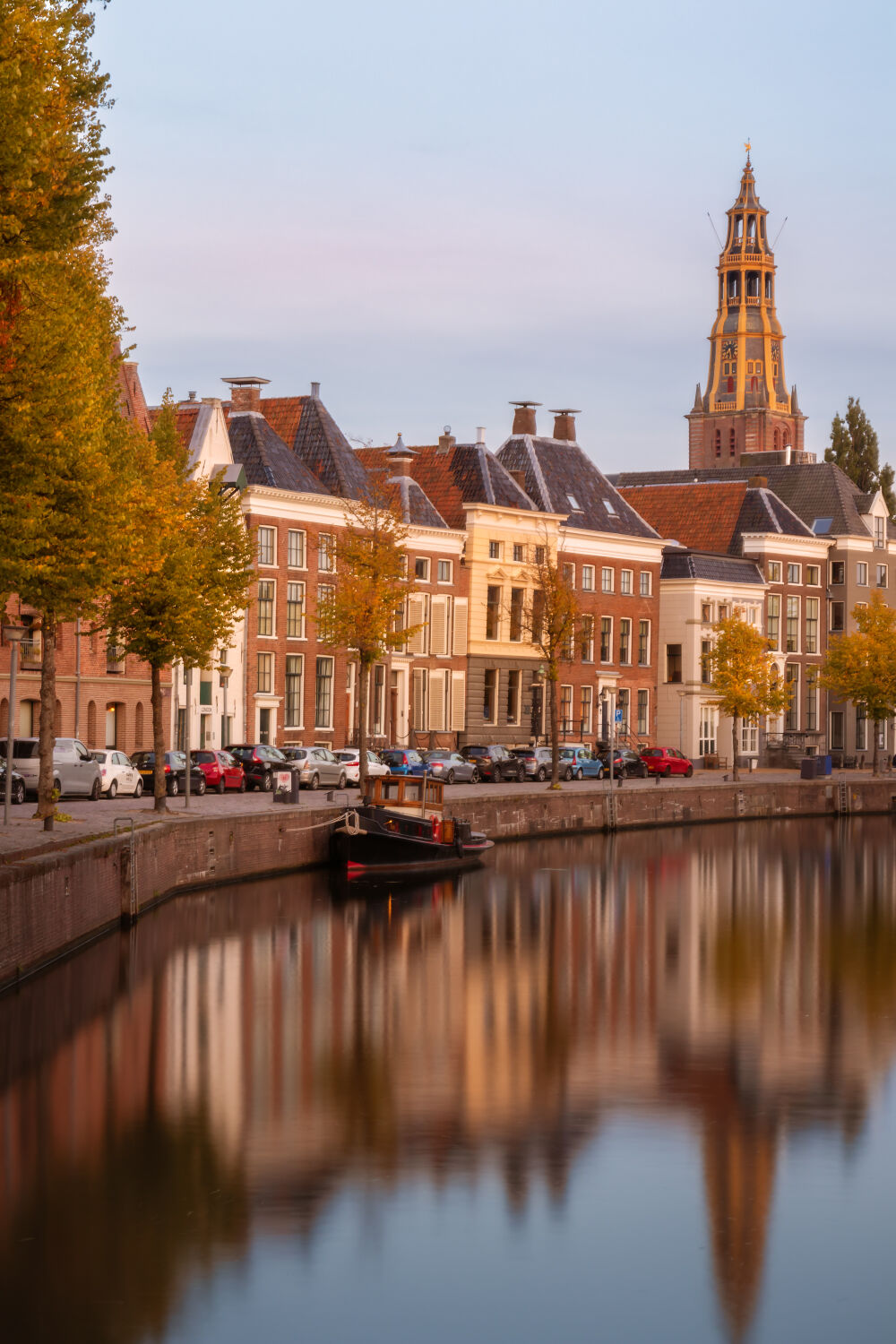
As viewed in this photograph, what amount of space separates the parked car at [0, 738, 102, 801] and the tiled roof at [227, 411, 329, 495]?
2384cm

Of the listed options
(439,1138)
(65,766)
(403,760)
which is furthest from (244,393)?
(439,1138)

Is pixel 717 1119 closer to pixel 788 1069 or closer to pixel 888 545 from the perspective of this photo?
pixel 788 1069

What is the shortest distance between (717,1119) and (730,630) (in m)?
71.4

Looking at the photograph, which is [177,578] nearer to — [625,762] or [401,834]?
[401,834]

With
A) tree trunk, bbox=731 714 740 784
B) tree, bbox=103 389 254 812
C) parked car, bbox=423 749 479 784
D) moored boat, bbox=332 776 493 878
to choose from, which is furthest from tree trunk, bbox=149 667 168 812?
tree trunk, bbox=731 714 740 784

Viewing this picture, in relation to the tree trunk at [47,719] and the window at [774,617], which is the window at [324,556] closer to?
the tree trunk at [47,719]

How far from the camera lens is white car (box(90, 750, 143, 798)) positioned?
55938 mm

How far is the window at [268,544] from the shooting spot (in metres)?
76.2

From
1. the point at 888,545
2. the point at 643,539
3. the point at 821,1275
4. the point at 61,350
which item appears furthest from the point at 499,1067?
the point at 888,545

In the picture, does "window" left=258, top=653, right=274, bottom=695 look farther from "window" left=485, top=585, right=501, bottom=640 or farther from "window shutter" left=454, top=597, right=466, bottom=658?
"window" left=485, top=585, right=501, bottom=640

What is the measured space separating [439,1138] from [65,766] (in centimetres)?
3227

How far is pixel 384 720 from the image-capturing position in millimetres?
83688

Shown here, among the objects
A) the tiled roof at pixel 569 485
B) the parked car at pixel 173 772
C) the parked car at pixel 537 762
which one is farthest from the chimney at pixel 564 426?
the parked car at pixel 173 772

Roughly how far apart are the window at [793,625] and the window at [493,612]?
2631cm
